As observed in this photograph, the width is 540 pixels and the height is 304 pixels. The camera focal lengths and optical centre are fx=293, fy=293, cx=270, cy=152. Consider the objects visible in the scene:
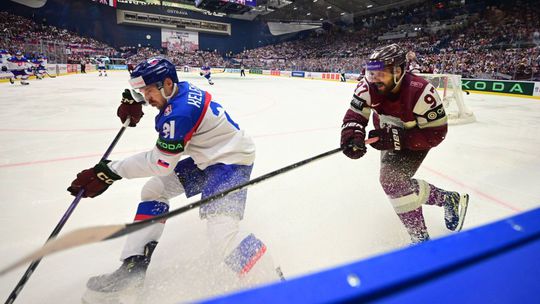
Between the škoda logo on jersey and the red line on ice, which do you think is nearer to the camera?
the škoda logo on jersey

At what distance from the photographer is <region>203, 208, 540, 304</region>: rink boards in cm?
44

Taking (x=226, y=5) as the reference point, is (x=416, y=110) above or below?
below

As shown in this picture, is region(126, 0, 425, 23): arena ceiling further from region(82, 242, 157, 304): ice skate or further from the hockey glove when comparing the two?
region(82, 242, 157, 304): ice skate

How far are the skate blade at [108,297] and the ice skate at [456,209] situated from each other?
74.0 inches

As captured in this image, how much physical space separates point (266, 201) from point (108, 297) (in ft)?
4.14

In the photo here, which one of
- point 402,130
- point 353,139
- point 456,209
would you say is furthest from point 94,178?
point 456,209

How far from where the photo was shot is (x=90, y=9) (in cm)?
2973

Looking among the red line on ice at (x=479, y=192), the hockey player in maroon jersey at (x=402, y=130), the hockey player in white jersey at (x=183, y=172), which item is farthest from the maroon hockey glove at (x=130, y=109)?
the red line on ice at (x=479, y=192)

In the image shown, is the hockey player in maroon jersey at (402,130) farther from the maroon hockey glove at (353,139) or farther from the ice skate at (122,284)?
the ice skate at (122,284)

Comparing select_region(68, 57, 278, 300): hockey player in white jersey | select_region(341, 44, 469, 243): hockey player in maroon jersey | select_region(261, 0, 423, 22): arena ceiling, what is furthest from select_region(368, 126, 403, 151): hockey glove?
select_region(261, 0, 423, 22): arena ceiling

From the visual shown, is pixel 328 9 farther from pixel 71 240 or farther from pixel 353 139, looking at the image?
pixel 71 240

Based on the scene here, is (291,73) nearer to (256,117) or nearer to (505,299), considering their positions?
(256,117)

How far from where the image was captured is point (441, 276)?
49cm

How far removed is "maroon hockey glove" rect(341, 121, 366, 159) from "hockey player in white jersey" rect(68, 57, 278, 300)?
0.64 m
